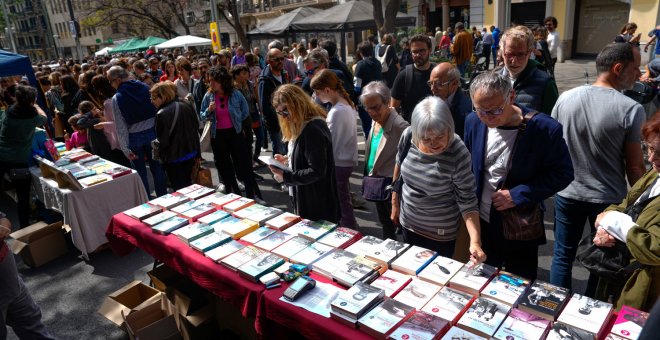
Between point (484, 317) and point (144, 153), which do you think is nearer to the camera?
point (484, 317)

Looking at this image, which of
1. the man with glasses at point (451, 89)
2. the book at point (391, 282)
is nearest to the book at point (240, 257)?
the book at point (391, 282)

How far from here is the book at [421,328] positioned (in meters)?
1.67

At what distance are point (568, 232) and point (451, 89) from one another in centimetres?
147

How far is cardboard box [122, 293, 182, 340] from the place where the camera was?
2.77 m

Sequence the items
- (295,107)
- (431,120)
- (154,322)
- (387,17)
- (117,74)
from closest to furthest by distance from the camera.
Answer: (431,120)
(154,322)
(295,107)
(117,74)
(387,17)

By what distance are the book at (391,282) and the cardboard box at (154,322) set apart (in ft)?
Answer: 5.23

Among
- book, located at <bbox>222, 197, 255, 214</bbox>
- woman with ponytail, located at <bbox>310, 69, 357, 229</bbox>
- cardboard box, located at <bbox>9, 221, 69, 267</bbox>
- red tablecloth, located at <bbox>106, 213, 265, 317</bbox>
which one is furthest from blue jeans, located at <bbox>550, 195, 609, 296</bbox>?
cardboard box, located at <bbox>9, 221, 69, 267</bbox>

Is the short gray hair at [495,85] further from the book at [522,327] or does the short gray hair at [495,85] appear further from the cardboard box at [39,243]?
the cardboard box at [39,243]

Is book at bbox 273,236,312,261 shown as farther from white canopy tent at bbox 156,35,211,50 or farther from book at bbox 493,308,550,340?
white canopy tent at bbox 156,35,211,50

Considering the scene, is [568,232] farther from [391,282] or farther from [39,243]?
[39,243]

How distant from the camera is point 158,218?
2.99 meters

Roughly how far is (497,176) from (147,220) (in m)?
2.32

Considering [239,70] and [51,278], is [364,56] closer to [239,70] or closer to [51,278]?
[239,70]

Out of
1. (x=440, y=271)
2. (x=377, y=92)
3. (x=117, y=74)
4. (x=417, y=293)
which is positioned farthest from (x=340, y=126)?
(x=117, y=74)
